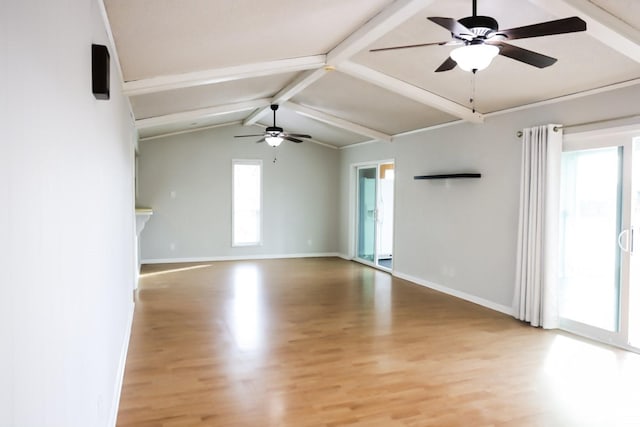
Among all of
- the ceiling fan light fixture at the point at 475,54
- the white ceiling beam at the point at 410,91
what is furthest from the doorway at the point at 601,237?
the ceiling fan light fixture at the point at 475,54

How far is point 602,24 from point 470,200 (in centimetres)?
326

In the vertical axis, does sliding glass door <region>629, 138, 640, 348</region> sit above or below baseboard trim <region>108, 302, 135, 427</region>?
above

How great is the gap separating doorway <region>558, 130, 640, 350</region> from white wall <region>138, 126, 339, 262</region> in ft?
20.1

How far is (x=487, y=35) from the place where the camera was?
8.70ft

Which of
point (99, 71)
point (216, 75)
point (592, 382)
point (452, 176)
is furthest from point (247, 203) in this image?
point (99, 71)

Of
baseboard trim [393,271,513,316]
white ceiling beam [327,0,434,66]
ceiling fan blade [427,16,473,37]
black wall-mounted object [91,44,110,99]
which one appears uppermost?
white ceiling beam [327,0,434,66]

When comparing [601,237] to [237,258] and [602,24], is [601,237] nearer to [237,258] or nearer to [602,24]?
[602,24]

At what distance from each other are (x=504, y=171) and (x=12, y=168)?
5575mm

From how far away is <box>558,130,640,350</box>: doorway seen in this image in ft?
14.0

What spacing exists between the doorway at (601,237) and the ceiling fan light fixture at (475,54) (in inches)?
92.4

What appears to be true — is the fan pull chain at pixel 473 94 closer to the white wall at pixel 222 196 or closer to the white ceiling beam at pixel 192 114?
the white ceiling beam at pixel 192 114

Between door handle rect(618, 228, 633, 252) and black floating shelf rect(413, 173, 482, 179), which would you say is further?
black floating shelf rect(413, 173, 482, 179)

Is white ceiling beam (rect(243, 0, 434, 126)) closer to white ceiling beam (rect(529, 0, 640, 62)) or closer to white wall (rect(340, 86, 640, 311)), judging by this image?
white ceiling beam (rect(529, 0, 640, 62))

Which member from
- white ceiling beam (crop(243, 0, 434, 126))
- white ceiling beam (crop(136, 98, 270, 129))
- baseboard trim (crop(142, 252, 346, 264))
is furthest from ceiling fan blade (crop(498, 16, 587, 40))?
baseboard trim (crop(142, 252, 346, 264))
